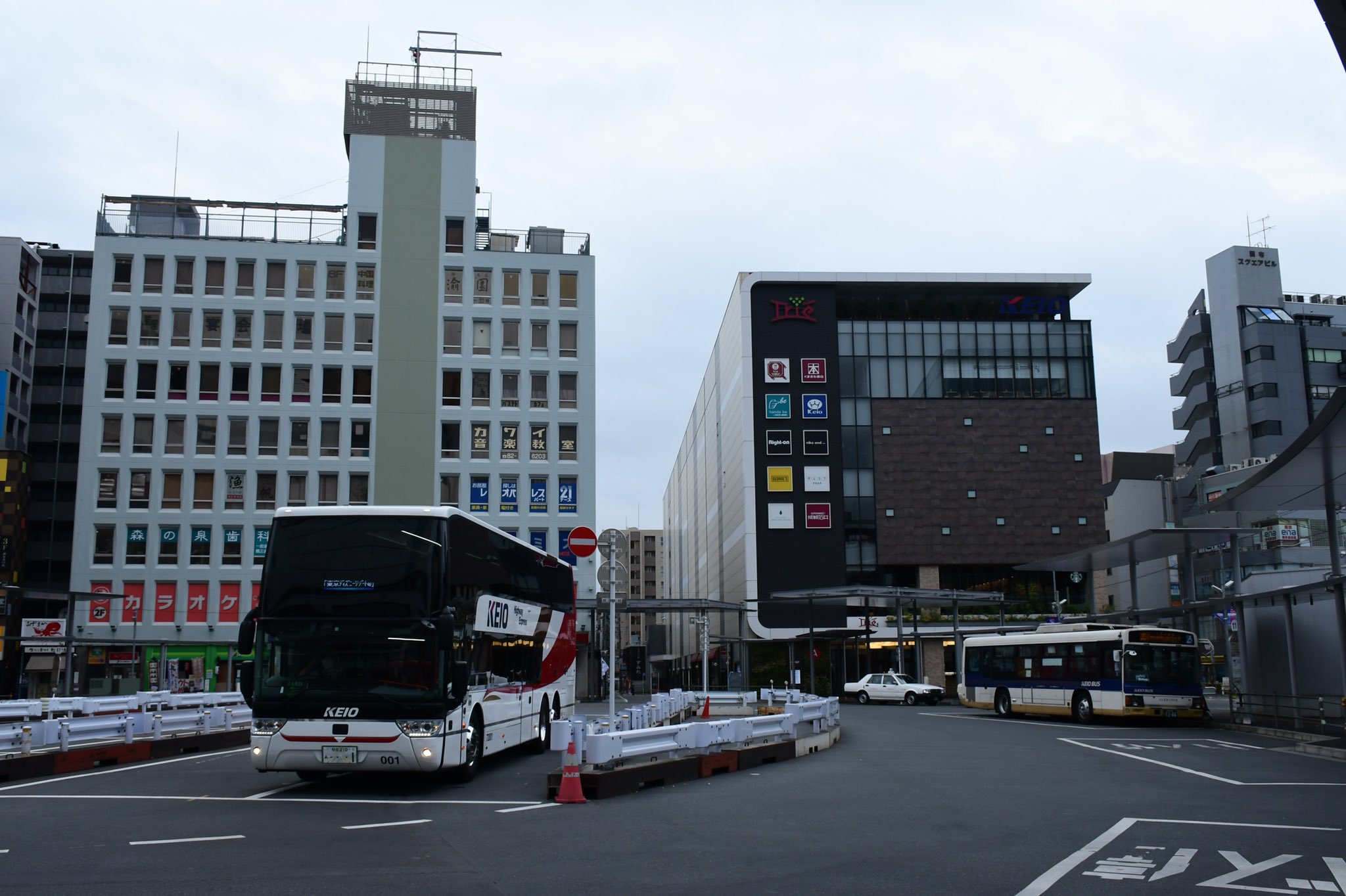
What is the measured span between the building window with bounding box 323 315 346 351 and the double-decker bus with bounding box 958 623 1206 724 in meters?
37.5

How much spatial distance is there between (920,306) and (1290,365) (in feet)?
83.9

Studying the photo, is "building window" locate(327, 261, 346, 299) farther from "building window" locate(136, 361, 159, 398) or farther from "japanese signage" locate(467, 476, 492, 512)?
"japanese signage" locate(467, 476, 492, 512)

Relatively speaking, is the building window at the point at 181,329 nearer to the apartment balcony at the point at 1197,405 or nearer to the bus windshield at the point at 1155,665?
the bus windshield at the point at 1155,665

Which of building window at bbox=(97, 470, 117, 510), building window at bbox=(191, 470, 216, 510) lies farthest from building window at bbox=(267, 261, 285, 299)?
building window at bbox=(97, 470, 117, 510)

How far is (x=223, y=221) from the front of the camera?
6128cm

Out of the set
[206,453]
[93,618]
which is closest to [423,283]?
[206,453]

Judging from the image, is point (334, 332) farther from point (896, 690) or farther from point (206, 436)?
point (896, 690)

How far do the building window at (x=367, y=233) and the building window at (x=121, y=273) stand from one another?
456 inches

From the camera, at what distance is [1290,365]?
7894 centimetres

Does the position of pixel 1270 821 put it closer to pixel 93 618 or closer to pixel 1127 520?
pixel 93 618

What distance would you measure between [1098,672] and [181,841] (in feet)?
87.3

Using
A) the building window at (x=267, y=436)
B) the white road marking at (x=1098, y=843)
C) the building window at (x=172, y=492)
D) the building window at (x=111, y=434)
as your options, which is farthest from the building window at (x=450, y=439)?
the white road marking at (x=1098, y=843)

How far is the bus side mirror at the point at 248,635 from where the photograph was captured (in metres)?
14.9

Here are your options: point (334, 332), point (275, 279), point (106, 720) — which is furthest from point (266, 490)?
point (106, 720)
